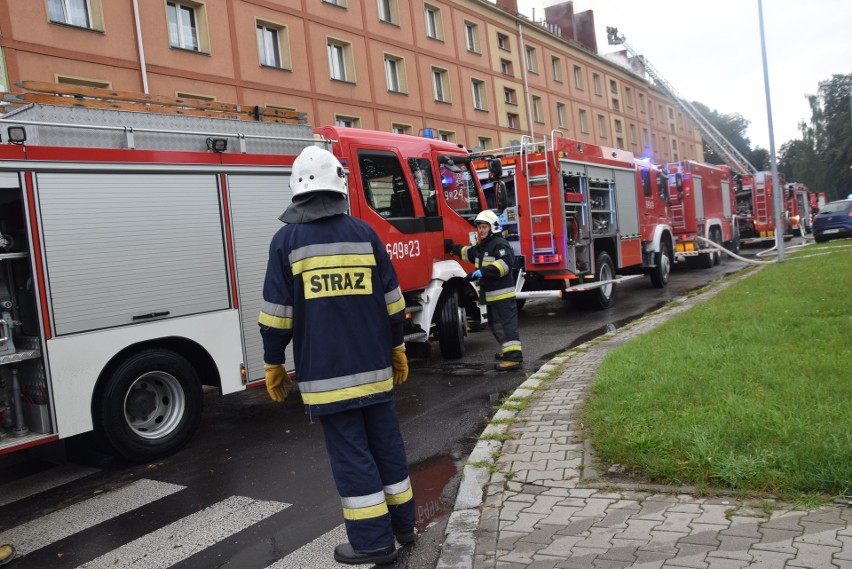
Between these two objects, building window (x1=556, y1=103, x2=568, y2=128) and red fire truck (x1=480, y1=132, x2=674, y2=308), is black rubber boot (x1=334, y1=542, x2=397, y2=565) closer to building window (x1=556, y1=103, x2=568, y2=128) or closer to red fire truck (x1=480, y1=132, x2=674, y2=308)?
red fire truck (x1=480, y1=132, x2=674, y2=308)

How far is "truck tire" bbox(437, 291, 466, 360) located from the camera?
8.24 metres

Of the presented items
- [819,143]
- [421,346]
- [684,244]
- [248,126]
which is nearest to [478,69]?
[684,244]

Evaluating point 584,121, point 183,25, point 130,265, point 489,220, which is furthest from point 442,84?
point 130,265

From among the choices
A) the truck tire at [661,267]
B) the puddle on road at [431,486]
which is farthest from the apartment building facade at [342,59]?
the puddle on road at [431,486]

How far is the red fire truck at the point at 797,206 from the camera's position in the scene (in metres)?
31.4

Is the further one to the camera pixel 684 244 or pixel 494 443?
pixel 684 244

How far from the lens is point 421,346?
8.55m

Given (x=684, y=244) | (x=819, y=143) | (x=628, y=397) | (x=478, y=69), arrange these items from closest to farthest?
(x=628, y=397), (x=684, y=244), (x=478, y=69), (x=819, y=143)

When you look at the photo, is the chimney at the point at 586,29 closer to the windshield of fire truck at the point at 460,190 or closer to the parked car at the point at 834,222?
the parked car at the point at 834,222

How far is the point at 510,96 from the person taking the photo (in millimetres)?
33094

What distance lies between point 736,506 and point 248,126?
182 inches

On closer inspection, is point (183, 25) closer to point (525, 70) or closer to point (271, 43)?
point (271, 43)

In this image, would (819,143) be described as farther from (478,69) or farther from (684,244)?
(684,244)

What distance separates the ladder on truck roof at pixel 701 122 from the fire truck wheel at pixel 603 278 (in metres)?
17.8
